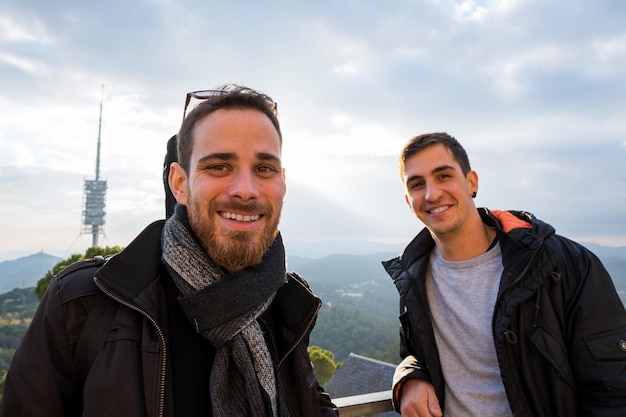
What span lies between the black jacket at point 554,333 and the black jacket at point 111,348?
1710mm

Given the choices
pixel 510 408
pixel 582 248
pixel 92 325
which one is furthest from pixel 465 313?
pixel 92 325

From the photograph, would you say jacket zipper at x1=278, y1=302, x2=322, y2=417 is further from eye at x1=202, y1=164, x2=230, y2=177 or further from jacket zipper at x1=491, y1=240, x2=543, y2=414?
jacket zipper at x1=491, y1=240, x2=543, y2=414

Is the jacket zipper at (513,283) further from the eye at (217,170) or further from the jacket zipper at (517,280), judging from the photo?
the eye at (217,170)

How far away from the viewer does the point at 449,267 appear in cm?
294

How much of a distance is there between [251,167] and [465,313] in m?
1.82

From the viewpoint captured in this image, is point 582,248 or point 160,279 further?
point 582,248

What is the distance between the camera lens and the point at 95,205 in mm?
86125

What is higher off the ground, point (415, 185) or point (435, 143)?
point (435, 143)

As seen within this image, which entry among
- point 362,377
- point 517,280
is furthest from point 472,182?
point 362,377

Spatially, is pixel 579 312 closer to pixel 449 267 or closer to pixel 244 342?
pixel 449 267

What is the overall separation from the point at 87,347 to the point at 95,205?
316 feet

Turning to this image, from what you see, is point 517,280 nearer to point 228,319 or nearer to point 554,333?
point 554,333

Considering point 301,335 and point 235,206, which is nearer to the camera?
point 235,206

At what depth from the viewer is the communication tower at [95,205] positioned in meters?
83.7
